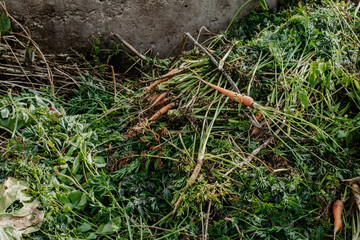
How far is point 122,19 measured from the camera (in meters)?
3.53

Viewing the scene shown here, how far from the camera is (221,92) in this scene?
2.56m

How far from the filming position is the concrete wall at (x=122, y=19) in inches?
130

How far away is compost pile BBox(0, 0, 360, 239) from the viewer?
6.69 feet

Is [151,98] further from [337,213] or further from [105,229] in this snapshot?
[337,213]

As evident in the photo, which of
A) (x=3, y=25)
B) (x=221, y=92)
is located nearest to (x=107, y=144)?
(x=221, y=92)

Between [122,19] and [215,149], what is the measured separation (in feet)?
6.77

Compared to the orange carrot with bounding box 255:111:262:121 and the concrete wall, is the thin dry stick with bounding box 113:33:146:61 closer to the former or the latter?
the concrete wall

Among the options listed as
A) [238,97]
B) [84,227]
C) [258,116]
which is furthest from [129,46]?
[84,227]

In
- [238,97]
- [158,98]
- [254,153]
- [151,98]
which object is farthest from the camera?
[151,98]

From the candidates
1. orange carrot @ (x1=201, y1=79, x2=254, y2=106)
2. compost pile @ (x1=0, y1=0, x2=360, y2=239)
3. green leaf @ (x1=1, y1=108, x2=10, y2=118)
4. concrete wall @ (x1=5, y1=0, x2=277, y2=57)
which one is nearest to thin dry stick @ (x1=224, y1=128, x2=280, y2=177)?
compost pile @ (x1=0, y1=0, x2=360, y2=239)

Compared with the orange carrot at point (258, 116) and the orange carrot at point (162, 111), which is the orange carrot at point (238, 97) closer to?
the orange carrot at point (258, 116)

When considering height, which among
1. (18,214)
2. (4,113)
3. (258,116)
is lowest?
(18,214)

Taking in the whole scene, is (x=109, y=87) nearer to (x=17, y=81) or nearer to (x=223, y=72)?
(x=17, y=81)

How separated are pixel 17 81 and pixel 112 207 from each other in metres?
1.97
